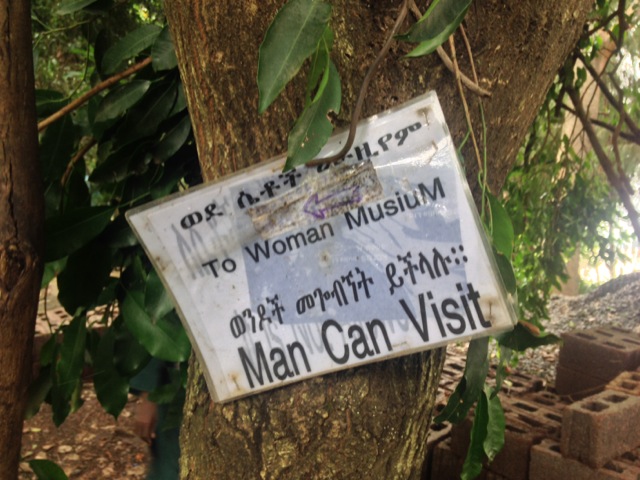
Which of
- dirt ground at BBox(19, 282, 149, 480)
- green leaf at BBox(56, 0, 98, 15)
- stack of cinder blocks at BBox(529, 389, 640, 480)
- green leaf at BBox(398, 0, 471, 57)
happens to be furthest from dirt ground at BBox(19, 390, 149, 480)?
green leaf at BBox(398, 0, 471, 57)

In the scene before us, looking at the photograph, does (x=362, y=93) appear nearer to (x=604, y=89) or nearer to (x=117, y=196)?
(x=117, y=196)

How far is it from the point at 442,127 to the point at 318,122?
0.46 feet

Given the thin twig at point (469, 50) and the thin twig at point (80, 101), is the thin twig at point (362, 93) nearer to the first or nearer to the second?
the thin twig at point (469, 50)

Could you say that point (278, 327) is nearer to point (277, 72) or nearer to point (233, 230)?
point (233, 230)

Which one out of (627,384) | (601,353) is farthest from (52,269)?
→ (601,353)

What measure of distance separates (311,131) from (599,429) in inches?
47.2

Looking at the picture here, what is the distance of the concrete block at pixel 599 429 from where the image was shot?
1.52m

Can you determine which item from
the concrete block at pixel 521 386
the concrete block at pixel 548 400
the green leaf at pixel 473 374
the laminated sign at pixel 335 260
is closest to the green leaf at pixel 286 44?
the laminated sign at pixel 335 260

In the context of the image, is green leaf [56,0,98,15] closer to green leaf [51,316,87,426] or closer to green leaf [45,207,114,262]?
green leaf [45,207,114,262]

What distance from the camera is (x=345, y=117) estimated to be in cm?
72

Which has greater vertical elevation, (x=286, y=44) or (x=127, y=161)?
(x=127, y=161)

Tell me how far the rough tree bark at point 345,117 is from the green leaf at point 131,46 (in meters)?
0.37

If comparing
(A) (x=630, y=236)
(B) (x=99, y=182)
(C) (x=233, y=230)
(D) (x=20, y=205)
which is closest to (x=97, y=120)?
(B) (x=99, y=182)

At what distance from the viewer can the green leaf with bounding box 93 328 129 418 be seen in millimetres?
1188
